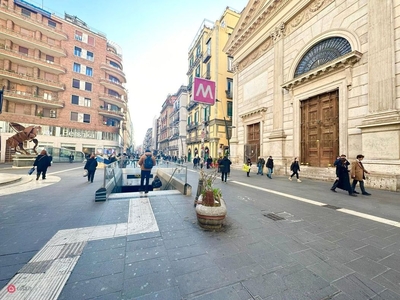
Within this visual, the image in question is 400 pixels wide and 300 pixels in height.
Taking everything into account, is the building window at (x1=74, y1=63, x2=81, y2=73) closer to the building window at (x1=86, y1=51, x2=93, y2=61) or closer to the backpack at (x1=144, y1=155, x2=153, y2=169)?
the building window at (x1=86, y1=51, x2=93, y2=61)

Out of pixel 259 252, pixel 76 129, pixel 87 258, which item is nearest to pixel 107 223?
pixel 87 258

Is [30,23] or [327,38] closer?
[327,38]

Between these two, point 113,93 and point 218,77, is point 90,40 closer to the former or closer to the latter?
point 113,93

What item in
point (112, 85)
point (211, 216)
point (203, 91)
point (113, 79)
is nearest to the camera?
point (211, 216)

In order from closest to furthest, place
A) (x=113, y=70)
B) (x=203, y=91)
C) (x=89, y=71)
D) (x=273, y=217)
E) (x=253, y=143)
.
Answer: (x=273, y=217)
(x=203, y=91)
(x=253, y=143)
(x=89, y=71)
(x=113, y=70)

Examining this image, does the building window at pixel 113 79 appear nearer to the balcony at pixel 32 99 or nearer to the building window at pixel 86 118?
the building window at pixel 86 118

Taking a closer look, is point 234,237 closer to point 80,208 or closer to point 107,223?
point 107,223

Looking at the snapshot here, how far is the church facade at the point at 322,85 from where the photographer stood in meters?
8.56

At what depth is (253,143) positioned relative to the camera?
17.9 metres

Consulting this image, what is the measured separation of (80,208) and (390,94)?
13.7 metres

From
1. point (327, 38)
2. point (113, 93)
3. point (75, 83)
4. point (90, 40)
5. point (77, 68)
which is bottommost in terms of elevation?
point (327, 38)

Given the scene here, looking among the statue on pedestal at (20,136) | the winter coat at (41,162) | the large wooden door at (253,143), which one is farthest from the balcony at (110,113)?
the large wooden door at (253,143)

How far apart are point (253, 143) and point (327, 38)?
967 cm

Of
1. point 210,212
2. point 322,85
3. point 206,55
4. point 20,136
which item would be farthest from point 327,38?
point 20,136
